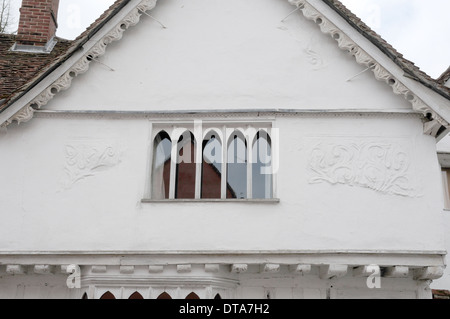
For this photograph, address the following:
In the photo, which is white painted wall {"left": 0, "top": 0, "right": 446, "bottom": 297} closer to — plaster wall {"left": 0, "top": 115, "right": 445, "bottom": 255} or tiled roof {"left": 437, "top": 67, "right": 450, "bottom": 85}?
plaster wall {"left": 0, "top": 115, "right": 445, "bottom": 255}

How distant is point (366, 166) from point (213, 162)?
2.69 meters

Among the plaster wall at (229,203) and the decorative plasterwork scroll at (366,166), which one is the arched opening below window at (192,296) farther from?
the decorative plasterwork scroll at (366,166)

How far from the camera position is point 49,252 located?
8617 millimetres

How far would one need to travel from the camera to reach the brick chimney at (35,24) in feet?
43.6

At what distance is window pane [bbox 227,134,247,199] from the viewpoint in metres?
9.20

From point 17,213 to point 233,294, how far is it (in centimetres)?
398

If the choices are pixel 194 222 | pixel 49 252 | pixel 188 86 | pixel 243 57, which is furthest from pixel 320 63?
pixel 49 252

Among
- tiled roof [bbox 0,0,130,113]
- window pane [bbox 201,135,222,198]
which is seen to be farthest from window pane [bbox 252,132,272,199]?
tiled roof [bbox 0,0,130,113]

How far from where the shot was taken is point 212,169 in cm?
938

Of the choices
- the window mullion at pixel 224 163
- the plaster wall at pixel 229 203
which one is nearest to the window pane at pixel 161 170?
the plaster wall at pixel 229 203

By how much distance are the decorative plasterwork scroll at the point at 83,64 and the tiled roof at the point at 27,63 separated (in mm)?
240

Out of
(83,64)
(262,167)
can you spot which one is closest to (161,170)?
(262,167)

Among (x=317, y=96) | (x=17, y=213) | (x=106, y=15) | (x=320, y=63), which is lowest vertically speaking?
(x=17, y=213)

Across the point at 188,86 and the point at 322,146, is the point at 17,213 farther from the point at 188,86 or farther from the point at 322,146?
the point at 322,146
